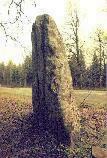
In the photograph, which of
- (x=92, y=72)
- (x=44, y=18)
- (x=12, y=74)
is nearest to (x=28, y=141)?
(x=12, y=74)

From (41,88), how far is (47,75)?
157 millimetres

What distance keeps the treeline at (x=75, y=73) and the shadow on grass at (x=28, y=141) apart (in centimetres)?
46

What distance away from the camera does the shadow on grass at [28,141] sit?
798 centimetres

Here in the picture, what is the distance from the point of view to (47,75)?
8227 millimetres

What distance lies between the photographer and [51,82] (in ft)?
27.0

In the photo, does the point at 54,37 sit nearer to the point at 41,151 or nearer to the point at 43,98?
the point at 43,98

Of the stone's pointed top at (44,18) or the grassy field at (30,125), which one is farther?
the stone's pointed top at (44,18)

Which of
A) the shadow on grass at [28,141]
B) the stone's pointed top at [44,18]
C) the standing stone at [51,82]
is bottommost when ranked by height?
the shadow on grass at [28,141]

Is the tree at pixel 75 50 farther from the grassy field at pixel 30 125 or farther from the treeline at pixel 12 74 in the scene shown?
the treeline at pixel 12 74

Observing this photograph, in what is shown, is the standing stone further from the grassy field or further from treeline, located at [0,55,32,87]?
treeline, located at [0,55,32,87]

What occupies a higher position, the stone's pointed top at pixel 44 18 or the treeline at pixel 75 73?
the stone's pointed top at pixel 44 18

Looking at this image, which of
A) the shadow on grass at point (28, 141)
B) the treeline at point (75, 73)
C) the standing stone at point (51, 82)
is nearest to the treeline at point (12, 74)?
the treeline at point (75, 73)

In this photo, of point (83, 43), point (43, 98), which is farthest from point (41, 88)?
point (83, 43)

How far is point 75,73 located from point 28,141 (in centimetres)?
86
